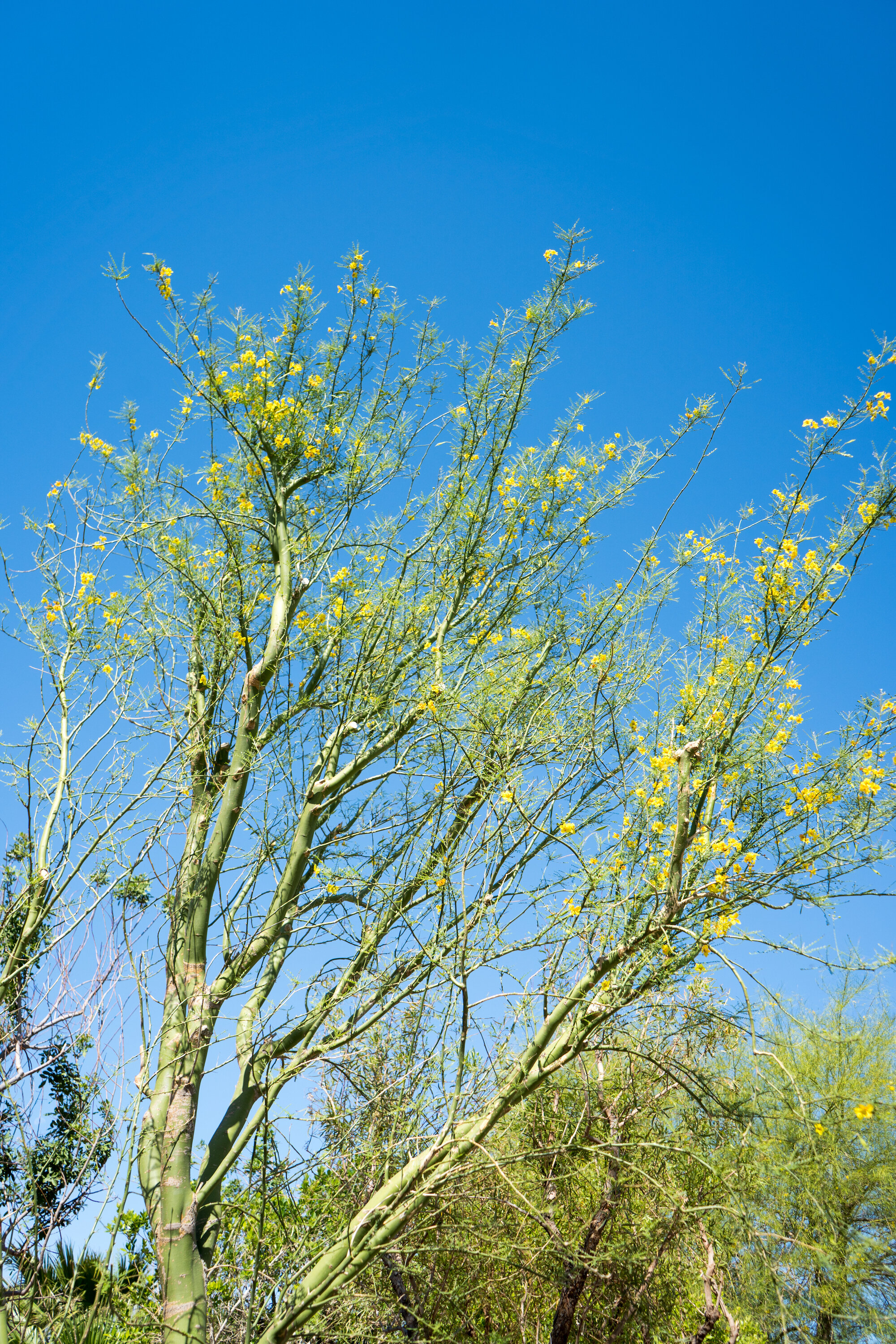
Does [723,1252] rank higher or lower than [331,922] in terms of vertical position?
lower

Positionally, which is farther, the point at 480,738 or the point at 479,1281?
the point at 479,1281

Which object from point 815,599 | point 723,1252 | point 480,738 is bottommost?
point 723,1252

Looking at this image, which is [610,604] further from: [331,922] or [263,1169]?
[263,1169]

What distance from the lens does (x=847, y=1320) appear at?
7895 millimetres

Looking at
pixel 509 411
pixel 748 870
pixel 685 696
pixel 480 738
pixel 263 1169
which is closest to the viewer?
pixel 263 1169

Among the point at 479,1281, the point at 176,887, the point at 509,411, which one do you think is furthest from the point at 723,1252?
the point at 509,411

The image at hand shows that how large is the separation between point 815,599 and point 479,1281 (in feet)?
17.7

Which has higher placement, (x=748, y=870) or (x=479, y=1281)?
(x=748, y=870)

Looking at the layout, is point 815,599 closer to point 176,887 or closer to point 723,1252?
point 176,887

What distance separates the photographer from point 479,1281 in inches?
240

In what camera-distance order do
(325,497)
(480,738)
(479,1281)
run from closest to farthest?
(480,738)
(325,497)
(479,1281)

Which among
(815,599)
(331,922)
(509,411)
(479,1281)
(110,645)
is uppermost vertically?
(509,411)

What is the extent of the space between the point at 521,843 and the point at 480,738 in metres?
0.72

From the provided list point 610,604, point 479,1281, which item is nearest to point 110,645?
point 610,604
